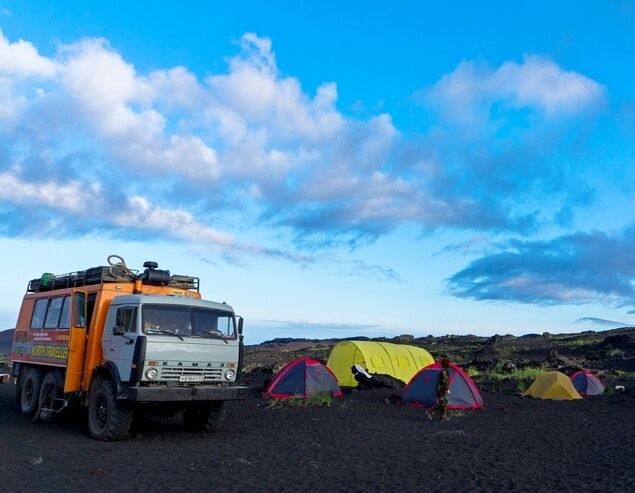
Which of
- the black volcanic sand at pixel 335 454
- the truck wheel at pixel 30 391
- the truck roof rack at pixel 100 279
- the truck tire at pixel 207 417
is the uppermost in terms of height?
the truck roof rack at pixel 100 279

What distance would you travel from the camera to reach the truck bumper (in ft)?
41.0

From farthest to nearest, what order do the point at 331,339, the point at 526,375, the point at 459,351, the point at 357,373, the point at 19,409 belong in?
the point at 331,339 < the point at 459,351 < the point at 526,375 < the point at 357,373 < the point at 19,409

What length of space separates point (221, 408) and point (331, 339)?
86.1 metres

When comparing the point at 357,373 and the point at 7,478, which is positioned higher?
the point at 357,373

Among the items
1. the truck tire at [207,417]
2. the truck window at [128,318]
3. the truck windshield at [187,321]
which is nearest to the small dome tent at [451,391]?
the truck tire at [207,417]

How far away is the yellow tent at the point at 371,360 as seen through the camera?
25.4 metres

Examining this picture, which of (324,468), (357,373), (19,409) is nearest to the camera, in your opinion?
(324,468)

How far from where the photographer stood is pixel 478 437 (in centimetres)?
1428

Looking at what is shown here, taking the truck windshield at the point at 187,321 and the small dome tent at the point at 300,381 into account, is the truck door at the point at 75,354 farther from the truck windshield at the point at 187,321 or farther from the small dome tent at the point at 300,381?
the small dome tent at the point at 300,381

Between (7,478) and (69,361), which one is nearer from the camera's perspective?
(7,478)

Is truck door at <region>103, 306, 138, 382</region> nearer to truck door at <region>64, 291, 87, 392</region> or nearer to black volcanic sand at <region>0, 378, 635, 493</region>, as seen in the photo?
truck door at <region>64, 291, 87, 392</region>

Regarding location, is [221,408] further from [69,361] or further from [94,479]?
[94,479]

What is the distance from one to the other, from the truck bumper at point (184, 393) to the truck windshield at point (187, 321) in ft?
3.80

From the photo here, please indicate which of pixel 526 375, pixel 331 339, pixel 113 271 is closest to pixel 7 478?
pixel 113 271
